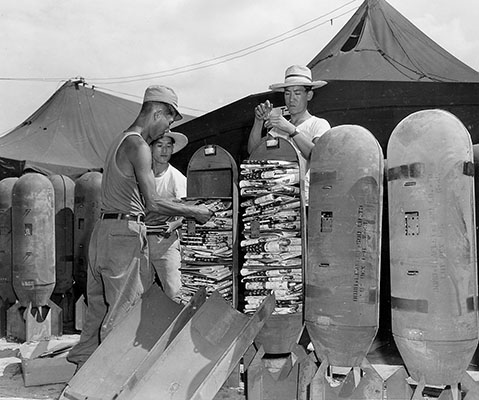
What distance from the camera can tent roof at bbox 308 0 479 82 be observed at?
25.1ft

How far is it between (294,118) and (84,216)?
3368 mm

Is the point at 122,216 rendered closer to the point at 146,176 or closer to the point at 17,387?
the point at 146,176

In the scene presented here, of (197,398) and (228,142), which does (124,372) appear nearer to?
(197,398)

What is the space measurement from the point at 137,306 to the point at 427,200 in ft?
6.55

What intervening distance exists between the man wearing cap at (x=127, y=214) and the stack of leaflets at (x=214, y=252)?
236 millimetres

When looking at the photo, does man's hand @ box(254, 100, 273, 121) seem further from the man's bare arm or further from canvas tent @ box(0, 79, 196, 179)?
canvas tent @ box(0, 79, 196, 179)

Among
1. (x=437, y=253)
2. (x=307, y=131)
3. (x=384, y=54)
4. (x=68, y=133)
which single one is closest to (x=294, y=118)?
(x=307, y=131)

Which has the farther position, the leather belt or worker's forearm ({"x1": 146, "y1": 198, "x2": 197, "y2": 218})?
the leather belt

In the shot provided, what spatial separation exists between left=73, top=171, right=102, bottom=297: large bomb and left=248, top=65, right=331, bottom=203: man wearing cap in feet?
→ 9.56

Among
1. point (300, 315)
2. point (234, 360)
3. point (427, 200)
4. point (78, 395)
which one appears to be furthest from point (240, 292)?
point (427, 200)

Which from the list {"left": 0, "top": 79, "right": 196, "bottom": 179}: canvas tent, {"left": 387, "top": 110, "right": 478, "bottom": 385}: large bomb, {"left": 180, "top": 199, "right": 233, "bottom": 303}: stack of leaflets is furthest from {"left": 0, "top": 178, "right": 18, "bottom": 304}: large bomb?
{"left": 387, "top": 110, "right": 478, "bottom": 385}: large bomb

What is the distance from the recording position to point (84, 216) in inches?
271

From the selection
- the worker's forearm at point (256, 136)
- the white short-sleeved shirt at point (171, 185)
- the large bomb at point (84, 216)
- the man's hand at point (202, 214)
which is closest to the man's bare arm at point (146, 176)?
the man's hand at point (202, 214)

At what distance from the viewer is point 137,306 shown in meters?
4.04
